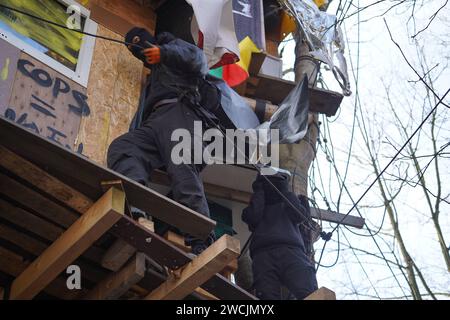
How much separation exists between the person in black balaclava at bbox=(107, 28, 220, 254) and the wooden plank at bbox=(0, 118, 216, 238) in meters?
0.37

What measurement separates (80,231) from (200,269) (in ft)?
2.62

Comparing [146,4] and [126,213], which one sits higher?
[146,4]

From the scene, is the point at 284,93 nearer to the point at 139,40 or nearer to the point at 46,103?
the point at 139,40

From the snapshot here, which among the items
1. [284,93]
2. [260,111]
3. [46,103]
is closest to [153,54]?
[46,103]

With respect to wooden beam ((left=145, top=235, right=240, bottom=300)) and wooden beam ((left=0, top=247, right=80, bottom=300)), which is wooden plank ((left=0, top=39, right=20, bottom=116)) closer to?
wooden beam ((left=0, top=247, right=80, bottom=300))

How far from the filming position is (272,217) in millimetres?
7410

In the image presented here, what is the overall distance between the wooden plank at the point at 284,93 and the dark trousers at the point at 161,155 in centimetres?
337

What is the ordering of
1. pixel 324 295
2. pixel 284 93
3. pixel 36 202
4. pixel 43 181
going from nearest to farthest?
1. pixel 43 181
2. pixel 36 202
3. pixel 324 295
4. pixel 284 93

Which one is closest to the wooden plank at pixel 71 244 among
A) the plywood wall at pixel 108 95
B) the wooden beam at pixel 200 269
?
the wooden beam at pixel 200 269

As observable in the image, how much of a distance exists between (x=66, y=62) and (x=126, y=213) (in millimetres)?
2928

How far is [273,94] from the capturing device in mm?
9758

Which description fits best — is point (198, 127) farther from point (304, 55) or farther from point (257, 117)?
point (304, 55)

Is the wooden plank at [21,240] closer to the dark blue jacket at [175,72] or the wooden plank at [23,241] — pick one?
the wooden plank at [23,241]
